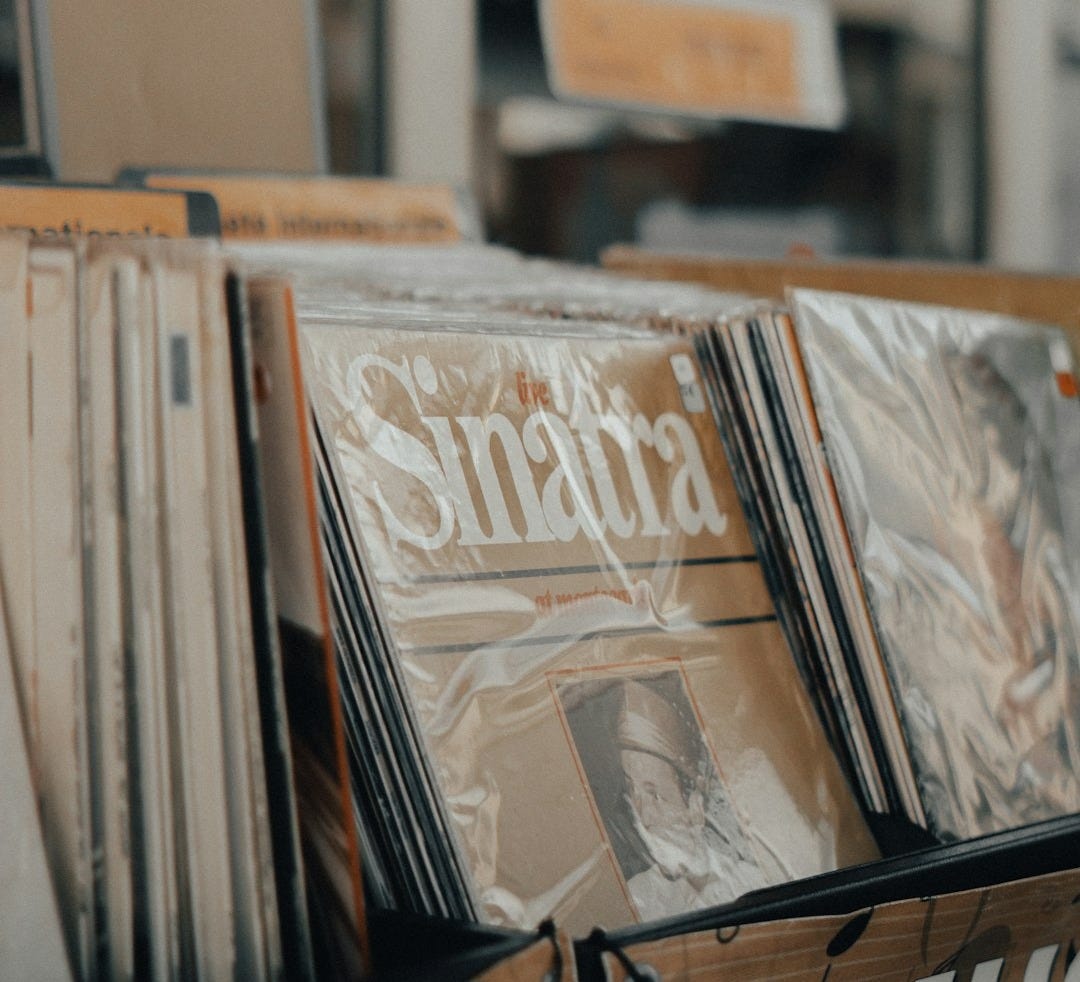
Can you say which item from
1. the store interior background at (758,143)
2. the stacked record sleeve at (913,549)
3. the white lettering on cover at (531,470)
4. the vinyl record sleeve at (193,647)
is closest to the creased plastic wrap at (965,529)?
the stacked record sleeve at (913,549)

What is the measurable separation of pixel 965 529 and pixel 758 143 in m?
1.27

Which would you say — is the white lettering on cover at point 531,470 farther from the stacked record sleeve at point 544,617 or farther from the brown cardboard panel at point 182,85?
the brown cardboard panel at point 182,85

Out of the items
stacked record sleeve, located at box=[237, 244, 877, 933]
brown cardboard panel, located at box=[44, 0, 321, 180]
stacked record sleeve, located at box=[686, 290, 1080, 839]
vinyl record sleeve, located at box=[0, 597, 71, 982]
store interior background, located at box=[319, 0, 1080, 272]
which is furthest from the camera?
store interior background, located at box=[319, 0, 1080, 272]

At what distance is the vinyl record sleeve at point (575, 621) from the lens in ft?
2.28

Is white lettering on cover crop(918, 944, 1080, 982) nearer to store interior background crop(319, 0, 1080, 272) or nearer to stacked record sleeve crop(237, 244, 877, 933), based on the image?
stacked record sleeve crop(237, 244, 877, 933)

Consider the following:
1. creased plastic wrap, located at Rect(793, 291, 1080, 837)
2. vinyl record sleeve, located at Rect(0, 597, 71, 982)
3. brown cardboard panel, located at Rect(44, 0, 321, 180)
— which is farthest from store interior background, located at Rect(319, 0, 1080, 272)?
vinyl record sleeve, located at Rect(0, 597, 71, 982)

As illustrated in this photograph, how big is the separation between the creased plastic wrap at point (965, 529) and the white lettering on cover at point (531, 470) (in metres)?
0.11

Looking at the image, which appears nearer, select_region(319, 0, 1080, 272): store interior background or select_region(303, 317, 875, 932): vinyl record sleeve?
select_region(303, 317, 875, 932): vinyl record sleeve

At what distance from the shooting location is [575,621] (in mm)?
767

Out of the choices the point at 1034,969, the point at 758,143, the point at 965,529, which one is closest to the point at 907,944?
the point at 1034,969

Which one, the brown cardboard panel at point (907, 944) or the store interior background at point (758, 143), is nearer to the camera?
the brown cardboard panel at point (907, 944)

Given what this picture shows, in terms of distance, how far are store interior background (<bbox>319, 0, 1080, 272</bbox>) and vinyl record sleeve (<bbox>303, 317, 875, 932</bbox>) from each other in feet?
2.80

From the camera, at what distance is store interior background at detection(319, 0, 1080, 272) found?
5.57 feet

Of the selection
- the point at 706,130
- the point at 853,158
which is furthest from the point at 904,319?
the point at 853,158
